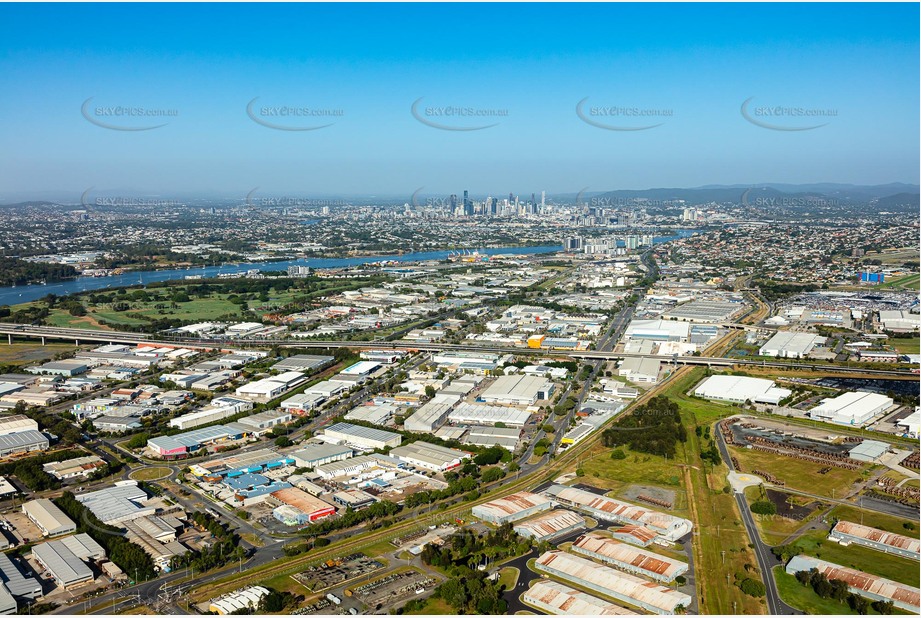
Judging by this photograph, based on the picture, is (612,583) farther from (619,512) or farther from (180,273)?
(180,273)

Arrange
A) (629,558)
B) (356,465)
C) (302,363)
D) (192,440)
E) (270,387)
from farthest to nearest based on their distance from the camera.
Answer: (302,363)
(270,387)
(192,440)
(356,465)
(629,558)

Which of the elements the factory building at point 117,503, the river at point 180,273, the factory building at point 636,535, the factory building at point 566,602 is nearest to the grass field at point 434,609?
the factory building at point 566,602

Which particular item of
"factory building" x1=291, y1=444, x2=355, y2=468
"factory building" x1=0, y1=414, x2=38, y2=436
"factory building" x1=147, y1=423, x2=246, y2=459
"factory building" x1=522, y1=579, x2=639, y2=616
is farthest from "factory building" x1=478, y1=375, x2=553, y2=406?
"factory building" x1=0, y1=414, x2=38, y2=436

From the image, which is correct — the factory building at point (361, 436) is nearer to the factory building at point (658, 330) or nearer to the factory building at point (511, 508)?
the factory building at point (511, 508)

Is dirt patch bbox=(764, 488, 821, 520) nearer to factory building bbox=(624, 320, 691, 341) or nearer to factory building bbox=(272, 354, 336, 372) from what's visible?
factory building bbox=(624, 320, 691, 341)

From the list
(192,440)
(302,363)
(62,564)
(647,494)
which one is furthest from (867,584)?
(302,363)

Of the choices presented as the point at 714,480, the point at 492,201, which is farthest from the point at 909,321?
the point at 492,201
